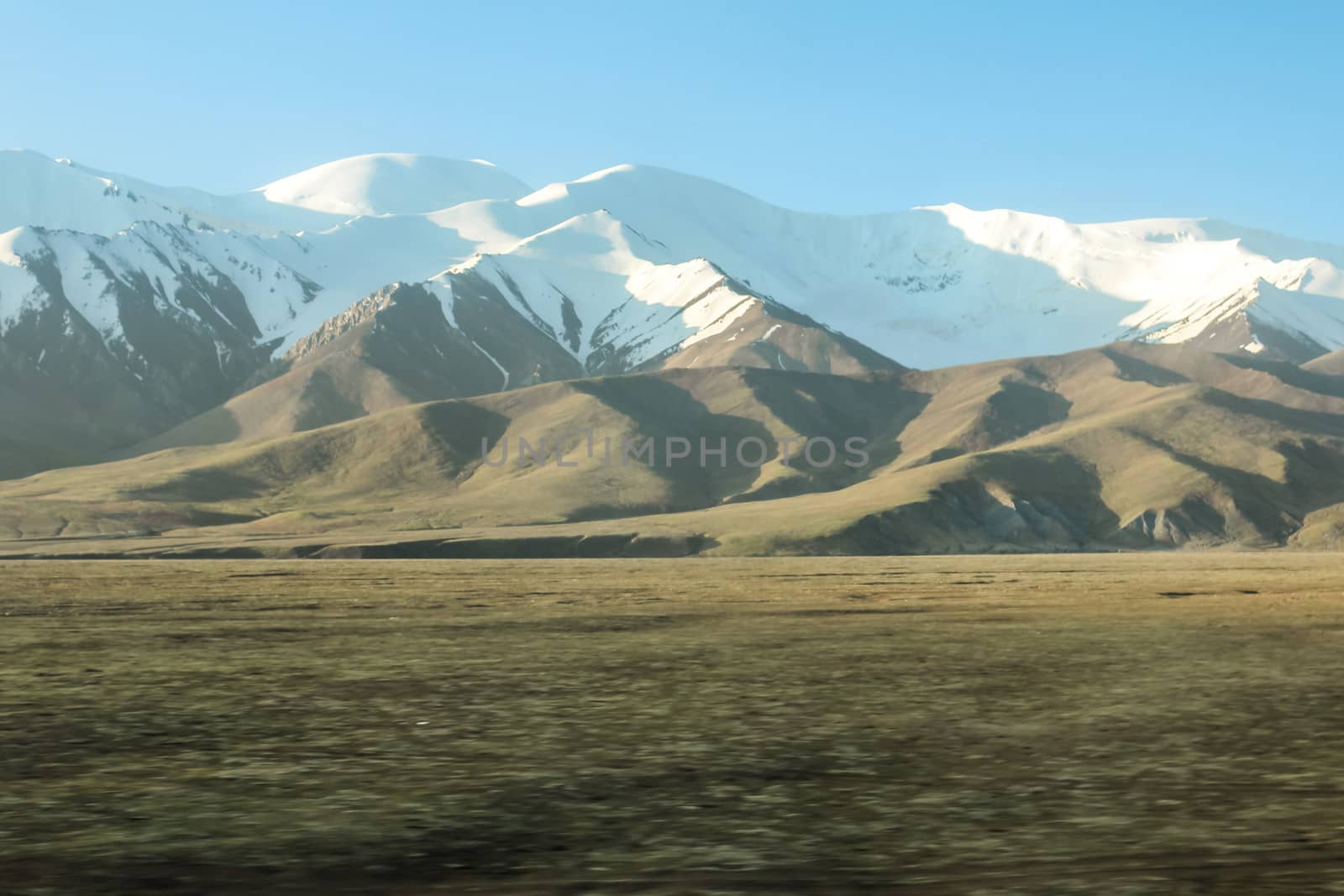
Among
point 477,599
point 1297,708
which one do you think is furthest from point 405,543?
point 1297,708

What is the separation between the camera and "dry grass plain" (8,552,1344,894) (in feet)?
43.1

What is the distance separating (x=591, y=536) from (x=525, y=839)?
17153 cm

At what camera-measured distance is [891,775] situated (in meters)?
18.1

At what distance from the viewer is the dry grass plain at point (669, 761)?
43.1 ft

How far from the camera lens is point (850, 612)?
60.3 meters

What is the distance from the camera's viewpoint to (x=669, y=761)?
1927 cm

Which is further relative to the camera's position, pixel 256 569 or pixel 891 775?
pixel 256 569

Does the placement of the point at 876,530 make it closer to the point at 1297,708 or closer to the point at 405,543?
the point at 405,543

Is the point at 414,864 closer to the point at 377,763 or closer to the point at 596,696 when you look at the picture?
the point at 377,763

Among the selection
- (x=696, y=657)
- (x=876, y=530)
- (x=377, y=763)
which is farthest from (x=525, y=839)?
(x=876, y=530)

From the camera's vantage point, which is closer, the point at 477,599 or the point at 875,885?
the point at 875,885

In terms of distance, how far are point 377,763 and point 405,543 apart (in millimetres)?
160741

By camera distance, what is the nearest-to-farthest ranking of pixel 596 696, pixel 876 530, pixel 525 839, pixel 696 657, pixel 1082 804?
pixel 525 839, pixel 1082 804, pixel 596 696, pixel 696 657, pixel 876 530

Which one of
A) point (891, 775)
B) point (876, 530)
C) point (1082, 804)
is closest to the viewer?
point (1082, 804)
